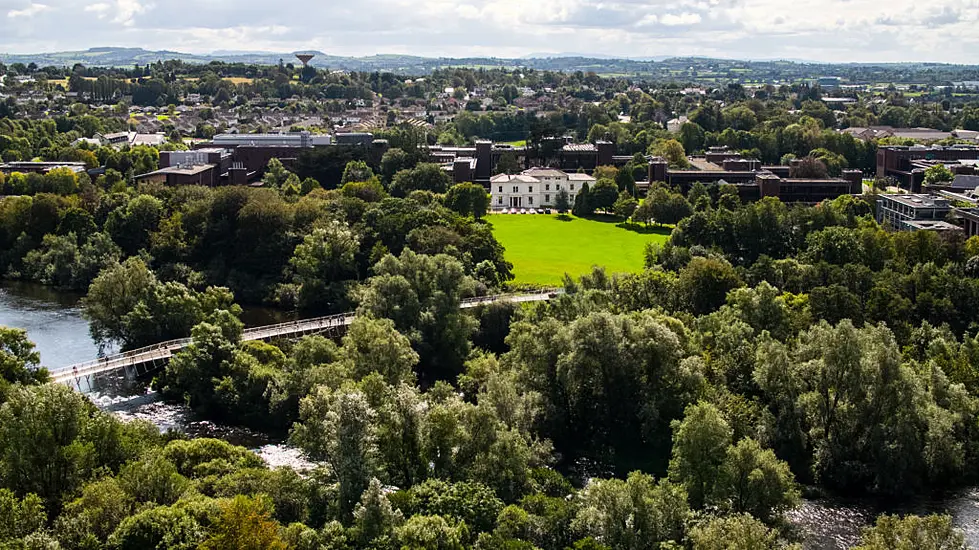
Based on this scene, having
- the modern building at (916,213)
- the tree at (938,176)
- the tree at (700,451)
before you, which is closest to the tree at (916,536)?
the tree at (700,451)

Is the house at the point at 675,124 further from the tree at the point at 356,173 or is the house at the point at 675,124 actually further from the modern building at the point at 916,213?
the modern building at the point at 916,213

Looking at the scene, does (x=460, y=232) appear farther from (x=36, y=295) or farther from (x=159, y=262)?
(x=36, y=295)

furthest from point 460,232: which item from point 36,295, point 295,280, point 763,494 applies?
point 763,494

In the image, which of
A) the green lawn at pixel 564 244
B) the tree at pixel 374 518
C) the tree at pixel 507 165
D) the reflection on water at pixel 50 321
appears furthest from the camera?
the tree at pixel 507 165

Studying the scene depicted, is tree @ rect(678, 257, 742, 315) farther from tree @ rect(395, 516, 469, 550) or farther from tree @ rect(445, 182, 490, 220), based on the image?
tree @ rect(445, 182, 490, 220)

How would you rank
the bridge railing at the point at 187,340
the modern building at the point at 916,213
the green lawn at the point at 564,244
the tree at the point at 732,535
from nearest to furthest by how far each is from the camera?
the tree at the point at 732,535 < the bridge railing at the point at 187,340 < the green lawn at the point at 564,244 < the modern building at the point at 916,213

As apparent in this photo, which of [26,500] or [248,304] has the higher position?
[26,500]

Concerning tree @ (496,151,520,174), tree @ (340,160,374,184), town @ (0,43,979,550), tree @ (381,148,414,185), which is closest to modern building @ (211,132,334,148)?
town @ (0,43,979,550)
